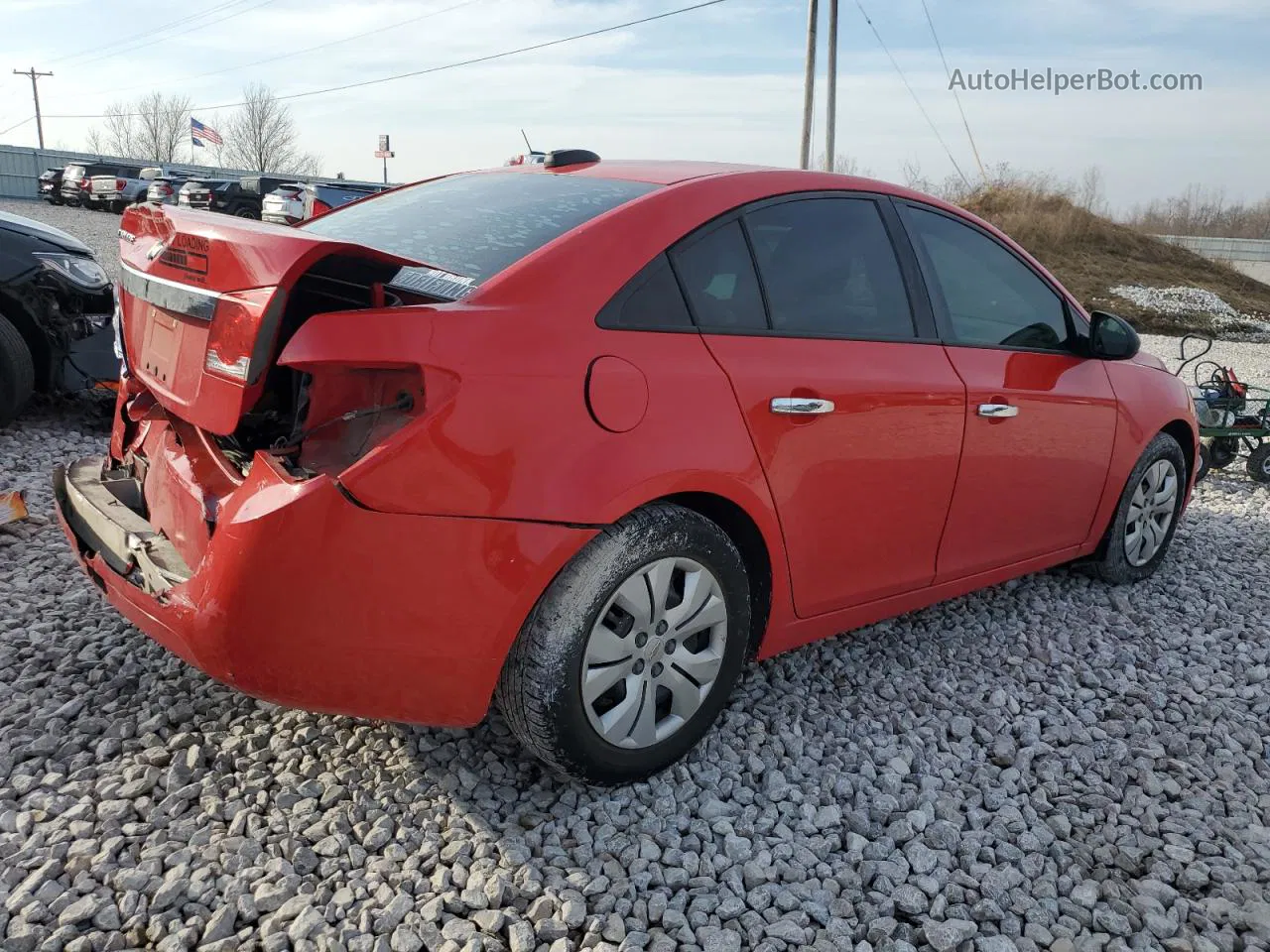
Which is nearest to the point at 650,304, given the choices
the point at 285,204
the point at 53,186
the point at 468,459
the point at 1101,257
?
the point at 468,459

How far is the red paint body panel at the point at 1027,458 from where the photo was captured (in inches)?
132

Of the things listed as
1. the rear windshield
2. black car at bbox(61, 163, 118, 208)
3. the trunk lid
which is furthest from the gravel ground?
black car at bbox(61, 163, 118, 208)

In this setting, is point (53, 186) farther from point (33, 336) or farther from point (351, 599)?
point (351, 599)

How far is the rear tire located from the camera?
5219mm

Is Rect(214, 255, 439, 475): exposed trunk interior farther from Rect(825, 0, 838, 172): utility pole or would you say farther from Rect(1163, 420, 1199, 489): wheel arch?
Rect(825, 0, 838, 172): utility pole

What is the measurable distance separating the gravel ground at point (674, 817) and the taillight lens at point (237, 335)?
1.07 m

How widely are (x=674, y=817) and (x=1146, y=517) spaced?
2.97 metres

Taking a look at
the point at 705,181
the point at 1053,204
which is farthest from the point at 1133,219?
the point at 705,181

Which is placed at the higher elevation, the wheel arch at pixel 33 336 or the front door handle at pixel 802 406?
the front door handle at pixel 802 406

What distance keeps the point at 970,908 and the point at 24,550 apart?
3724 mm

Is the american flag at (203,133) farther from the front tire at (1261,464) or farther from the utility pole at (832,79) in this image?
the front tire at (1261,464)

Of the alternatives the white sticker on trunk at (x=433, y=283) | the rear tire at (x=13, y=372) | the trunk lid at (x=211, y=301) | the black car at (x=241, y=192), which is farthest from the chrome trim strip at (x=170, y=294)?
the black car at (x=241, y=192)

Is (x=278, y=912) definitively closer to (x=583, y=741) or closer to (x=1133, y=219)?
(x=583, y=741)

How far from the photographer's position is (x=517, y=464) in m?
2.21
